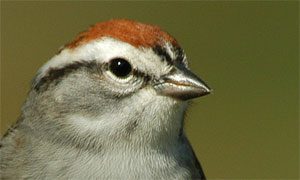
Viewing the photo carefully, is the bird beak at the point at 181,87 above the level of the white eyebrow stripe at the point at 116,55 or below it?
below

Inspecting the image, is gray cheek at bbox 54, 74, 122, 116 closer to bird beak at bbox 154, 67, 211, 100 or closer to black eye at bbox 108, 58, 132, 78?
black eye at bbox 108, 58, 132, 78

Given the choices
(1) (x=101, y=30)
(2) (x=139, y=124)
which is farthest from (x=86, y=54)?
(2) (x=139, y=124)

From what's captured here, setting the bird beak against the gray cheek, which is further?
the gray cheek

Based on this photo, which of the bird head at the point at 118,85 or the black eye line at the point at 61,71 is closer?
the bird head at the point at 118,85

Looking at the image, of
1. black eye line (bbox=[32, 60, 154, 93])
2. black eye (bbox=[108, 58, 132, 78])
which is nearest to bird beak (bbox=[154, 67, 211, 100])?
black eye (bbox=[108, 58, 132, 78])

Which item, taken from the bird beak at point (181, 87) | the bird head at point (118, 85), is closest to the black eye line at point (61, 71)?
the bird head at point (118, 85)

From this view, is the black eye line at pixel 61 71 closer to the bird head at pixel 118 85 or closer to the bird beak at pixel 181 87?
the bird head at pixel 118 85

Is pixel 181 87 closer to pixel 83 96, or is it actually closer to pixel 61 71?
pixel 83 96
